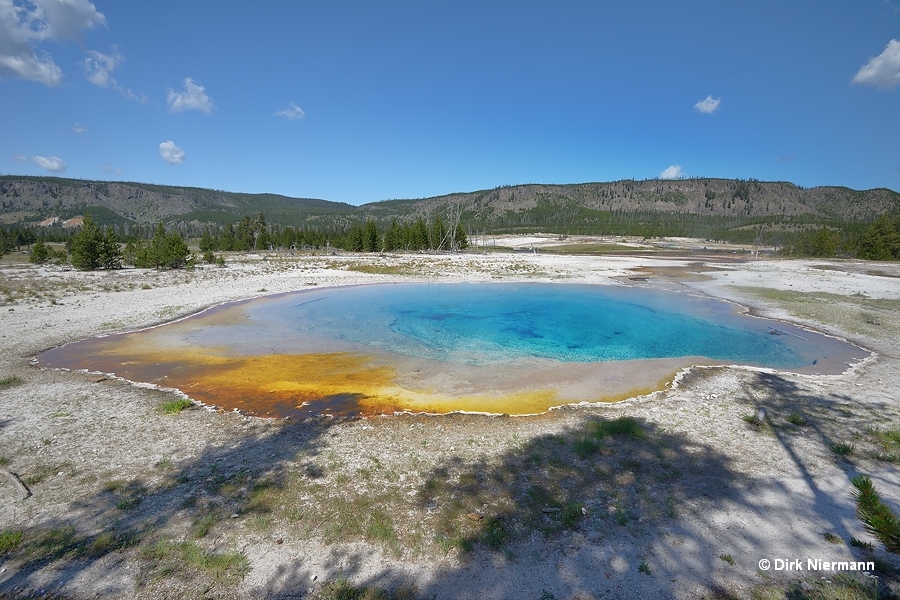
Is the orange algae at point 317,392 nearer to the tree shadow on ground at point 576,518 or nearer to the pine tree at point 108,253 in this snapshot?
the tree shadow on ground at point 576,518

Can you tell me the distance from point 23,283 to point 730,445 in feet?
154

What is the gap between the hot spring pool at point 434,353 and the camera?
12.2m

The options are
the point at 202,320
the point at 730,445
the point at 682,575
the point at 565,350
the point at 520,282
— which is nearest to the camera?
the point at 682,575

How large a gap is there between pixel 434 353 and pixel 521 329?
6862 mm

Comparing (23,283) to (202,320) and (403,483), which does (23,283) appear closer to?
(202,320)

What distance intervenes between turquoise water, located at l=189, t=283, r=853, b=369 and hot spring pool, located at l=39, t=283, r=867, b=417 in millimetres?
93

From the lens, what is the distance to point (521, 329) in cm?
2216

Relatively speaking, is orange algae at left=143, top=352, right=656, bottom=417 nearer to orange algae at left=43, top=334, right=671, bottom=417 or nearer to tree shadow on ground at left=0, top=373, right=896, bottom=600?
orange algae at left=43, top=334, right=671, bottom=417

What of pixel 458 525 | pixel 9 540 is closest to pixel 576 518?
pixel 458 525

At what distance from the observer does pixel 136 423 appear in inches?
383

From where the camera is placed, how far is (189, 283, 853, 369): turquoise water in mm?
17078

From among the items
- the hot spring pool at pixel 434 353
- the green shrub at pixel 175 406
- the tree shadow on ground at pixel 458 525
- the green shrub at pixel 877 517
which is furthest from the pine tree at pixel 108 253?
the green shrub at pixel 877 517

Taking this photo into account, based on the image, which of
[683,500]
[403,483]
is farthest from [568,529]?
[403,483]

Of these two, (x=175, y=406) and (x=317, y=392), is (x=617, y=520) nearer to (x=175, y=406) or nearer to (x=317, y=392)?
(x=317, y=392)
